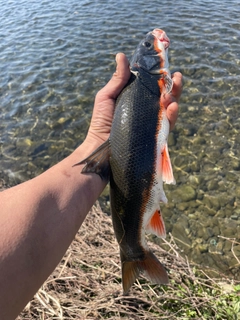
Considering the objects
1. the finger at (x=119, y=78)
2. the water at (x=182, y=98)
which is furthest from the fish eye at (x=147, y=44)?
the water at (x=182, y=98)

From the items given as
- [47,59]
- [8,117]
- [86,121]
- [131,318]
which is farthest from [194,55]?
[131,318]

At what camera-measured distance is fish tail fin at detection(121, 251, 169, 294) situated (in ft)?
9.68

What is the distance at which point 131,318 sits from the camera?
381 centimetres

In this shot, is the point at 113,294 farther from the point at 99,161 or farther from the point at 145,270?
the point at 99,161

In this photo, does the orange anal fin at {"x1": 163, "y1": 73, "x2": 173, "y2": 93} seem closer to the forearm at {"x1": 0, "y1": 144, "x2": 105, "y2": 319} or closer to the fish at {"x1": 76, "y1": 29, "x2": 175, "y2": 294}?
the fish at {"x1": 76, "y1": 29, "x2": 175, "y2": 294}

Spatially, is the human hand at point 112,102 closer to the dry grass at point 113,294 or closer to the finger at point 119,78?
the finger at point 119,78

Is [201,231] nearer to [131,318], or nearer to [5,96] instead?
[131,318]

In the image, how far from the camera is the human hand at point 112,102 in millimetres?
3447

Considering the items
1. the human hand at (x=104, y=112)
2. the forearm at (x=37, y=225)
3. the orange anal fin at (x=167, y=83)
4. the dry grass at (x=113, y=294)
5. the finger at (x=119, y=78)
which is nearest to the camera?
the forearm at (x=37, y=225)

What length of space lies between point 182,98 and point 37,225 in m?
7.85

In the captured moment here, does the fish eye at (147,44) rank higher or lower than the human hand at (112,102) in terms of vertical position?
higher

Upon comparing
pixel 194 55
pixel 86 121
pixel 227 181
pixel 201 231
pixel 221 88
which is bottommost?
pixel 201 231

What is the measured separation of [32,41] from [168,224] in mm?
11463

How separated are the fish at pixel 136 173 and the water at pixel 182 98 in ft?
6.84
